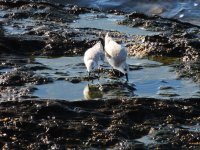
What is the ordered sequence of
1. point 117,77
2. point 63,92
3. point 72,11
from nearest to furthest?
point 63,92 → point 117,77 → point 72,11

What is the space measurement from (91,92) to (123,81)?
69cm

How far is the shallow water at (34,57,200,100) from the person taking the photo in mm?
8164

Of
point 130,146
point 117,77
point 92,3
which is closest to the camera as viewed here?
point 130,146

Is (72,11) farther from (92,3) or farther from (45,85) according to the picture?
(45,85)

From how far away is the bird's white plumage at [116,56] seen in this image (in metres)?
8.81

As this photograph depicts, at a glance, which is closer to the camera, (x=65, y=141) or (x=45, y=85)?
(x=65, y=141)

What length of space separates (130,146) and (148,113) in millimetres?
919

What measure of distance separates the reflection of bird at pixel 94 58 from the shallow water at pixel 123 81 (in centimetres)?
17

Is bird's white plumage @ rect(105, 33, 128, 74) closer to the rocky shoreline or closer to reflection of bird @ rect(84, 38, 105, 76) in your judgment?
reflection of bird @ rect(84, 38, 105, 76)

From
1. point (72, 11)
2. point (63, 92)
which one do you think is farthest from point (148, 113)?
point (72, 11)

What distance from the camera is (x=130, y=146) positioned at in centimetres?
635

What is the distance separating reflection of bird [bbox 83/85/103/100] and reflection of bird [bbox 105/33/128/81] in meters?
0.54

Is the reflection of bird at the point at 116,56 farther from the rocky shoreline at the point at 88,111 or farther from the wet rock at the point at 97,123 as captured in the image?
the wet rock at the point at 97,123

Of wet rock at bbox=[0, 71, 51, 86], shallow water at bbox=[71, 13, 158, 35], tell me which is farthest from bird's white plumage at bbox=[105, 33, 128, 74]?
shallow water at bbox=[71, 13, 158, 35]
